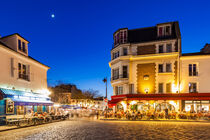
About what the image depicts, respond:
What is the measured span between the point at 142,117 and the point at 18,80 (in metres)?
15.1

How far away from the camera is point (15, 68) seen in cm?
1880

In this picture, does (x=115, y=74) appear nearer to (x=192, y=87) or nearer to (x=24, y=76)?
(x=192, y=87)

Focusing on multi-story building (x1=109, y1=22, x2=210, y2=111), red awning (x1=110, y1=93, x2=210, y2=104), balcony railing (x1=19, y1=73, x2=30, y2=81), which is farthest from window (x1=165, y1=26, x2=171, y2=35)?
balcony railing (x1=19, y1=73, x2=30, y2=81)

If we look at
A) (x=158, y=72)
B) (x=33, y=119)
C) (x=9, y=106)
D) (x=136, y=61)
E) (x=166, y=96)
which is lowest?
(x=33, y=119)

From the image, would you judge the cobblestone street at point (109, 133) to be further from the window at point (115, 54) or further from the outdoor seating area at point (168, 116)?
the window at point (115, 54)

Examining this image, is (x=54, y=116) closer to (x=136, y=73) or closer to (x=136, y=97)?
(x=136, y=97)

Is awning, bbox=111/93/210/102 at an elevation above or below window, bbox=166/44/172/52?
below

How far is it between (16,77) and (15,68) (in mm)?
969

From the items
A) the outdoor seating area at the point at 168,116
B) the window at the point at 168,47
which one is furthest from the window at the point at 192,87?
the window at the point at 168,47

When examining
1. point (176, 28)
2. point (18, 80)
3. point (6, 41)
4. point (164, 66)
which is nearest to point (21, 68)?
point (18, 80)

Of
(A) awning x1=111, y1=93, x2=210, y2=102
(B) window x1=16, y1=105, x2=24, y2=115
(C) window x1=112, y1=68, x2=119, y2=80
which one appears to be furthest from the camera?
(C) window x1=112, y1=68, x2=119, y2=80

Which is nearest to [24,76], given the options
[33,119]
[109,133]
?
[33,119]

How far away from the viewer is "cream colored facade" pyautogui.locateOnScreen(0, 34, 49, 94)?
675 inches

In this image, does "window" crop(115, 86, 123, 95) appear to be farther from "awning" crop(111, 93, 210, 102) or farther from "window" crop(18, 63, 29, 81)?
"window" crop(18, 63, 29, 81)
